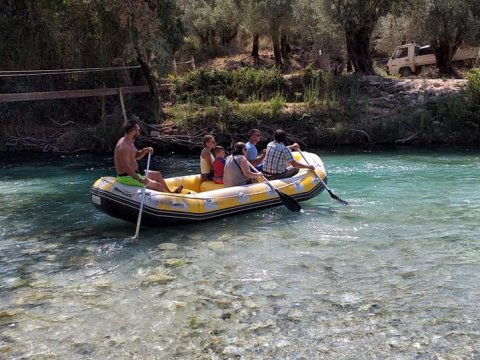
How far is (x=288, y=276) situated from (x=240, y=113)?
11624mm

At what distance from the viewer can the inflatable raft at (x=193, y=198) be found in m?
7.97

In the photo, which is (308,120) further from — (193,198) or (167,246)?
(167,246)

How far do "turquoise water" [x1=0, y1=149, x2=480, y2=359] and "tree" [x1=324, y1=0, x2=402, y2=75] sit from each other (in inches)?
421

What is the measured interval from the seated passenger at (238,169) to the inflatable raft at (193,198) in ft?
0.71

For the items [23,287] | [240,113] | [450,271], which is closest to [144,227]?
[23,287]

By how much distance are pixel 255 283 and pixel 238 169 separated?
3440 mm

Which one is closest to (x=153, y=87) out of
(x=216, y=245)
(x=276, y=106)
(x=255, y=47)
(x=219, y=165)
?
(x=276, y=106)

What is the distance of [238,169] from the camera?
9.18m

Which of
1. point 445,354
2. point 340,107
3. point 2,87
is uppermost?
point 2,87

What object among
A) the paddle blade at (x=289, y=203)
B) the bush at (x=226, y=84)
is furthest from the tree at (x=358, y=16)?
the paddle blade at (x=289, y=203)

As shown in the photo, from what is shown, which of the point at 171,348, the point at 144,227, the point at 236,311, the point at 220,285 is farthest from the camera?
the point at 144,227

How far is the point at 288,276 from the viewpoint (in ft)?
20.4

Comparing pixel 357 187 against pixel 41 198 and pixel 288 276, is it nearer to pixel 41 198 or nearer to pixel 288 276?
pixel 288 276

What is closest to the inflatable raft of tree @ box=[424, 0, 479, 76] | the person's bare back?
the person's bare back
